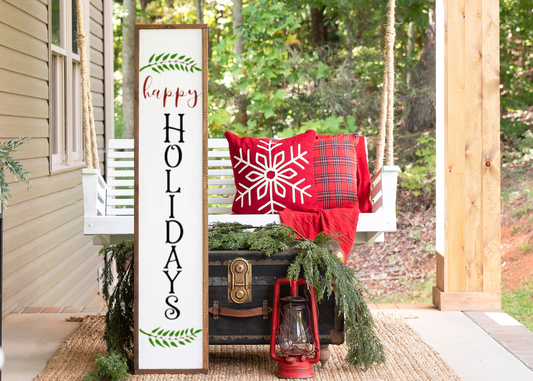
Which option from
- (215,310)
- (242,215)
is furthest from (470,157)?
(215,310)

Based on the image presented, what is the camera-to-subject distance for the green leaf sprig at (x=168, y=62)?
2055mm

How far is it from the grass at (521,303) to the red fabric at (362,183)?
3161 mm

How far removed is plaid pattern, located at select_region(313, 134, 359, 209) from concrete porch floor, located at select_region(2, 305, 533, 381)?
628 millimetres

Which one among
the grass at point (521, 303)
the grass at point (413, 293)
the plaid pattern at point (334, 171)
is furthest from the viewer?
the grass at point (413, 293)

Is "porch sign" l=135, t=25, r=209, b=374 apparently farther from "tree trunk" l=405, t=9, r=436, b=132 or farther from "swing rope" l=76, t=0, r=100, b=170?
"tree trunk" l=405, t=9, r=436, b=132

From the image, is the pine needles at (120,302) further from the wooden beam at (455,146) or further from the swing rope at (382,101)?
the wooden beam at (455,146)

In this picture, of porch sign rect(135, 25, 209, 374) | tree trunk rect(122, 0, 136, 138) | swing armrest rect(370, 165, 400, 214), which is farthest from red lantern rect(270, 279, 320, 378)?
tree trunk rect(122, 0, 136, 138)

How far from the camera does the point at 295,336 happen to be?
2.06 metres

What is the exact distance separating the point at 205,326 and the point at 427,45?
601 cm

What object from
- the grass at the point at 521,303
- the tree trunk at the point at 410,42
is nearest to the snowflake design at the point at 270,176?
the grass at the point at 521,303

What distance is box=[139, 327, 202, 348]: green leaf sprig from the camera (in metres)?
2.09

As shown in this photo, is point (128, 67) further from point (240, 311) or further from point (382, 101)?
point (240, 311)

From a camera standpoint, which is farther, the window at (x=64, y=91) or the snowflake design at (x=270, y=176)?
the window at (x=64, y=91)

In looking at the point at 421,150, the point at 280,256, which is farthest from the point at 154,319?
the point at 421,150
